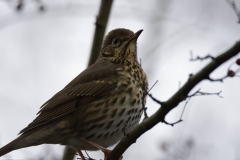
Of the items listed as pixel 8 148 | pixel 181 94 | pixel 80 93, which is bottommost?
pixel 8 148

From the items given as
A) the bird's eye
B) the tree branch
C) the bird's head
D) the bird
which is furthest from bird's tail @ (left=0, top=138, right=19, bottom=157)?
the bird's eye

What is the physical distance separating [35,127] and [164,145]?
225 centimetres

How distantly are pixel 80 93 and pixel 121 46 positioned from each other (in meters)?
1.19

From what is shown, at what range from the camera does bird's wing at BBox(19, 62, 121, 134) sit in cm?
537

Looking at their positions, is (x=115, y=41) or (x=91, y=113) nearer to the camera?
(x=91, y=113)

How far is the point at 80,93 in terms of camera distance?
567 cm

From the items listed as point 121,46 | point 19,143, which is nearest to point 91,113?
point 19,143

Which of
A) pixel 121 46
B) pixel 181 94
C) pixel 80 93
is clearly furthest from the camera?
pixel 121 46

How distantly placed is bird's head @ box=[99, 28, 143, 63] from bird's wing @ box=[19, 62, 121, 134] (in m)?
0.39

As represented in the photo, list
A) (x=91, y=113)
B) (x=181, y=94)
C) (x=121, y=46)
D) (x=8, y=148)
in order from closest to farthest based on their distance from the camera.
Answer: (x=181, y=94) → (x=8, y=148) → (x=91, y=113) → (x=121, y=46)

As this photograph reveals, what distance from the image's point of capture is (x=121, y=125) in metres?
5.29

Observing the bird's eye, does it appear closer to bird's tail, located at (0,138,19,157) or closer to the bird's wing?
the bird's wing

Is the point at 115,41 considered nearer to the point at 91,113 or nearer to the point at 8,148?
the point at 91,113

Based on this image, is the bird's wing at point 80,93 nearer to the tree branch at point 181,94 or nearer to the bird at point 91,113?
the bird at point 91,113
